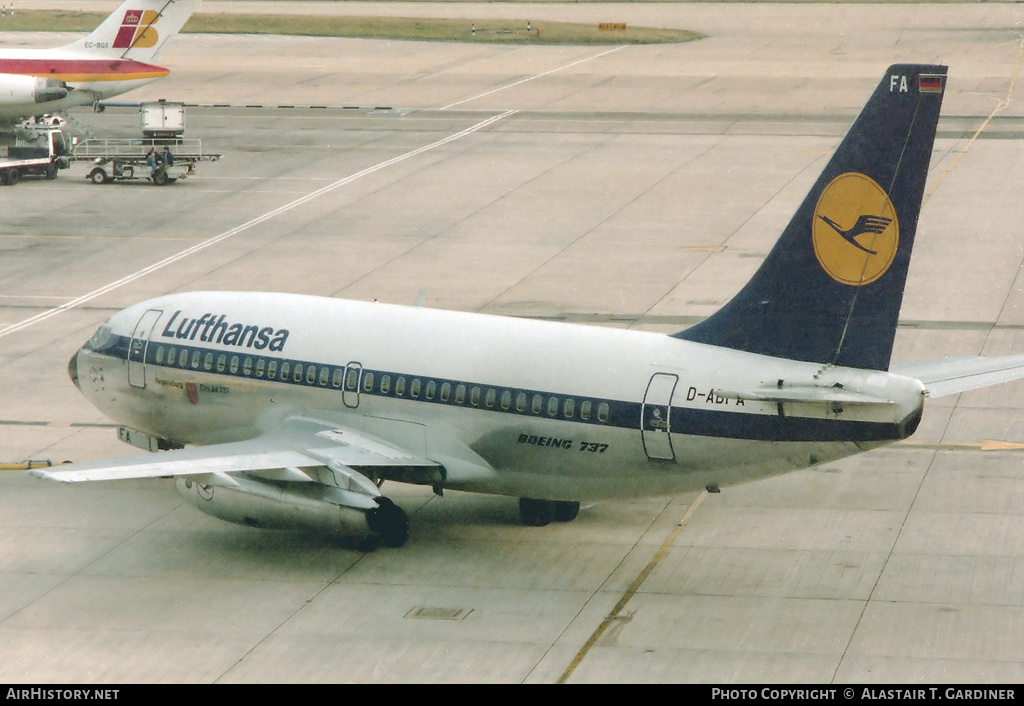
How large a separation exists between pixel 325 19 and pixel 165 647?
334 ft

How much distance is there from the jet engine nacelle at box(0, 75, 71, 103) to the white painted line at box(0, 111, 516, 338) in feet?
48.9

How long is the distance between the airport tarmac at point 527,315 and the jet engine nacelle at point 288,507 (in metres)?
0.66

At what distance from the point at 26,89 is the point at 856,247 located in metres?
52.9

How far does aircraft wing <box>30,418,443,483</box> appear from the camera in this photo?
26.5 m

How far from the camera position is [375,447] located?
2841cm

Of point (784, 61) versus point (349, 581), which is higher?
point (784, 61)

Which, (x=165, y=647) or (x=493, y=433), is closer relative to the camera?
(x=165, y=647)

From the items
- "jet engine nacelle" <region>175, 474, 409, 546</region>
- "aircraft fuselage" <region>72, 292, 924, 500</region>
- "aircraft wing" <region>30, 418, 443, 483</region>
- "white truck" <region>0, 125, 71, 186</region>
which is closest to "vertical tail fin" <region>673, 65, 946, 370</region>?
"aircraft fuselage" <region>72, 292, 924, 500</region>

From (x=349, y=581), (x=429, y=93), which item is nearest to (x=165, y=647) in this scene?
(x=349, y=581)

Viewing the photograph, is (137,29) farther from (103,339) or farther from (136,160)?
(103,339)

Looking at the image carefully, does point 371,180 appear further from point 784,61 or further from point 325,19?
point 325,19

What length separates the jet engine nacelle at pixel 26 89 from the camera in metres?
69.2

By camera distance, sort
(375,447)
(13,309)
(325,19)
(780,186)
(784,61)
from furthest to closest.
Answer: (325,19) → (784,61) → (780,186) → (13,309) → (375,447)

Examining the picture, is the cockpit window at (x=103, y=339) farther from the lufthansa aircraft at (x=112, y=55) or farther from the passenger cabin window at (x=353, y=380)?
the lufthansa aircraft at (x=112, y=55)
